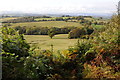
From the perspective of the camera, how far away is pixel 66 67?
4.31 meters

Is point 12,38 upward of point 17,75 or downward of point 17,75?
upward

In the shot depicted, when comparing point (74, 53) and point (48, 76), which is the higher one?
point (74, 53)

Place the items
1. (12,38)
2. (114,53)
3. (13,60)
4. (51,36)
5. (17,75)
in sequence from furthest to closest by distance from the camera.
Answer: (51,36) < (114,53) < (12,38) < (13,60) < (17,75)

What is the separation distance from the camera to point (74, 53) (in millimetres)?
4805

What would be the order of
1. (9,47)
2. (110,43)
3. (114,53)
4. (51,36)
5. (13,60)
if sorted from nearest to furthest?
(13,60) → (9,47) → (114,53) → (110,43) → (51,36)

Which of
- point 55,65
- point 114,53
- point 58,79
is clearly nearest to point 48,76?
point 58,79

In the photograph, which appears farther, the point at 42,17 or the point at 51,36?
the point at 42,17

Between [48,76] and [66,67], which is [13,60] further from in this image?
[66,67]

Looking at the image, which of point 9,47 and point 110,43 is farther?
point 110,43

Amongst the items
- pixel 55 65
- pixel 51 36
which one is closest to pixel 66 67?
pixel 55 65

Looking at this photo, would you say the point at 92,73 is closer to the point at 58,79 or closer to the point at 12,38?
the point at 58,79

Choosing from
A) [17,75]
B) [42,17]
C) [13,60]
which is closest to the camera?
[17,75]

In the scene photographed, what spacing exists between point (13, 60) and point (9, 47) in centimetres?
45

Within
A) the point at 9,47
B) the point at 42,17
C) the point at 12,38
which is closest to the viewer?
the point at 9,47
